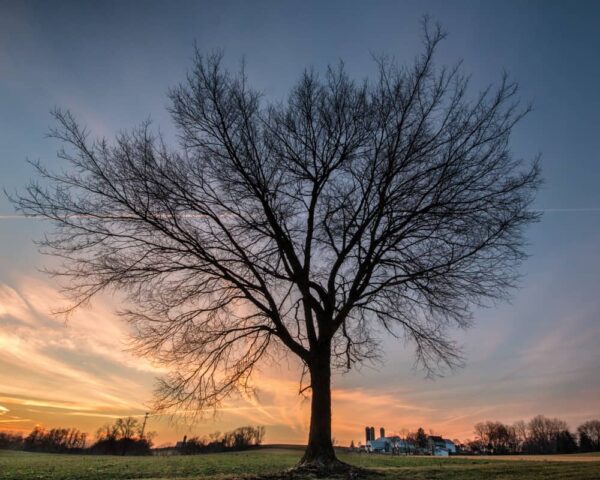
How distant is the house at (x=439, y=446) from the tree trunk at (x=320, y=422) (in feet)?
271

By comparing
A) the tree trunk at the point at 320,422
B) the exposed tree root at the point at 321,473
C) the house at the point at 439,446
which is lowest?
the exposed tree root at the point at 321,473

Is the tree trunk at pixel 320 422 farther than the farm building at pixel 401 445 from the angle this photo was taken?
No

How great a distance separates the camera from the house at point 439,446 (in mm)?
87438

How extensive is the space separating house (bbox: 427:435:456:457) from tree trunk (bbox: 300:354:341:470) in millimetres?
82540

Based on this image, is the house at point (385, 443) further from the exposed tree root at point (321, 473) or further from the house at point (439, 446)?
the exposed tree root at point (321, 473)

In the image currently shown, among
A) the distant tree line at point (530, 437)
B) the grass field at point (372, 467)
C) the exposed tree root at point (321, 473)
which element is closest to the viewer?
the exposed tree root at point (321, 473)

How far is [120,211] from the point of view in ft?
36.9

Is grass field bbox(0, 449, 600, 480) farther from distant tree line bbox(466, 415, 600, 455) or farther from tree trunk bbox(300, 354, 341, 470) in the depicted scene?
distant tree line bbox(466, 415, 600, 455)

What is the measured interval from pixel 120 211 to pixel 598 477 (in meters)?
13.4

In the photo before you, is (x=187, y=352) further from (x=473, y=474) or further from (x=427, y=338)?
(x=473, y=474)

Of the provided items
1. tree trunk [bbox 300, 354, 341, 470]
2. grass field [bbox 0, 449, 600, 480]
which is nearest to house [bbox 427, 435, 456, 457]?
grass field [bbox 0, 449, 600, 480]

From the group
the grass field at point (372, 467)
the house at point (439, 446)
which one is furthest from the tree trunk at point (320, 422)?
the house at point (439, 446)

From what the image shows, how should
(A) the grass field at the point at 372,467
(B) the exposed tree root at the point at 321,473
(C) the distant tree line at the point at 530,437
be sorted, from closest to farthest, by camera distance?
(B) the exposed tree root at the point at 321,473
(A) the grass field at the point at 372,467
(C) the distant tree line at the point at 530,437

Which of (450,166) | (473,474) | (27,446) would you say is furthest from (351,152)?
(27,446)
